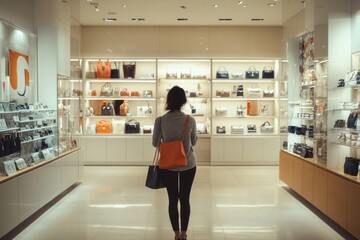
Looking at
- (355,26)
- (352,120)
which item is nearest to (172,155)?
(352,120)

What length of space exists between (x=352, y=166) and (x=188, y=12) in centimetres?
561

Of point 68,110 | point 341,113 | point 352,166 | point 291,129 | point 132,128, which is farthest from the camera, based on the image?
point 132,128

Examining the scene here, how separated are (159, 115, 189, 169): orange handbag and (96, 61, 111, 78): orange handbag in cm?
745

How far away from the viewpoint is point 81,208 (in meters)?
6.56

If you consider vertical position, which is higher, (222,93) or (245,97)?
(222,93)

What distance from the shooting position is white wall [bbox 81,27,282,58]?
1148 centimetres

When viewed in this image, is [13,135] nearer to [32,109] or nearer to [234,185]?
[32,109]

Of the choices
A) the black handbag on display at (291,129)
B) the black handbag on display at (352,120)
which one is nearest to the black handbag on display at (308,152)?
the black handbag on display at (291,129)

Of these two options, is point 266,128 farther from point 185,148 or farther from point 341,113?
point 185,148

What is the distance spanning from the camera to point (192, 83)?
38.8ft

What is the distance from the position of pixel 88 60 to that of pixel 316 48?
267 inches

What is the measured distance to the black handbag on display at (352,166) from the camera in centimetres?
529

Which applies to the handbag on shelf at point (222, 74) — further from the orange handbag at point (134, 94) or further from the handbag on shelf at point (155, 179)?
the handbag on shelf at point (155, 179)

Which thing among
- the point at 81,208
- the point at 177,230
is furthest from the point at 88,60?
the point at 177,230
